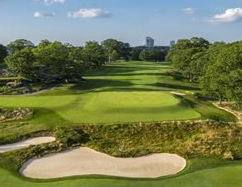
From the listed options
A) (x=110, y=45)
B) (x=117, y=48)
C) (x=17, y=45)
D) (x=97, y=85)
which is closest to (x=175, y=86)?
(x=97, y=85)

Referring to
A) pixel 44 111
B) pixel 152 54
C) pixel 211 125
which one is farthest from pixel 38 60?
pixel 152 54

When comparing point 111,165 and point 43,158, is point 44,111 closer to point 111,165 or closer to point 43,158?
point 43,158

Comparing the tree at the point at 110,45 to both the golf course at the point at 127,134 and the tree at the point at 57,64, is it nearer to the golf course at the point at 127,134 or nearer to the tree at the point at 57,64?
the tree at the point at 57,64

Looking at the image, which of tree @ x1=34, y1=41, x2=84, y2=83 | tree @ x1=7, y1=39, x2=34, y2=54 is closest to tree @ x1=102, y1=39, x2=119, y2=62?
tree @ x1=7, y1=39, x2=34, y2=54

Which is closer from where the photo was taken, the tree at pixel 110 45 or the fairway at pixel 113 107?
the fairway at pixel 113 107

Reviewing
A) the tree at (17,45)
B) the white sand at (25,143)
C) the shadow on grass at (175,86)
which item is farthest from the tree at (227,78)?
the tree at (17,45)

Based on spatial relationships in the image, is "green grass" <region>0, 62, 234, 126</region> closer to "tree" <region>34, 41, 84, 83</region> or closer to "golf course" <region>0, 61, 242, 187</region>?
"golf course" <region>0, 61, 242, 187</region>

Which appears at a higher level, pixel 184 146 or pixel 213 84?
pixel 213 84
